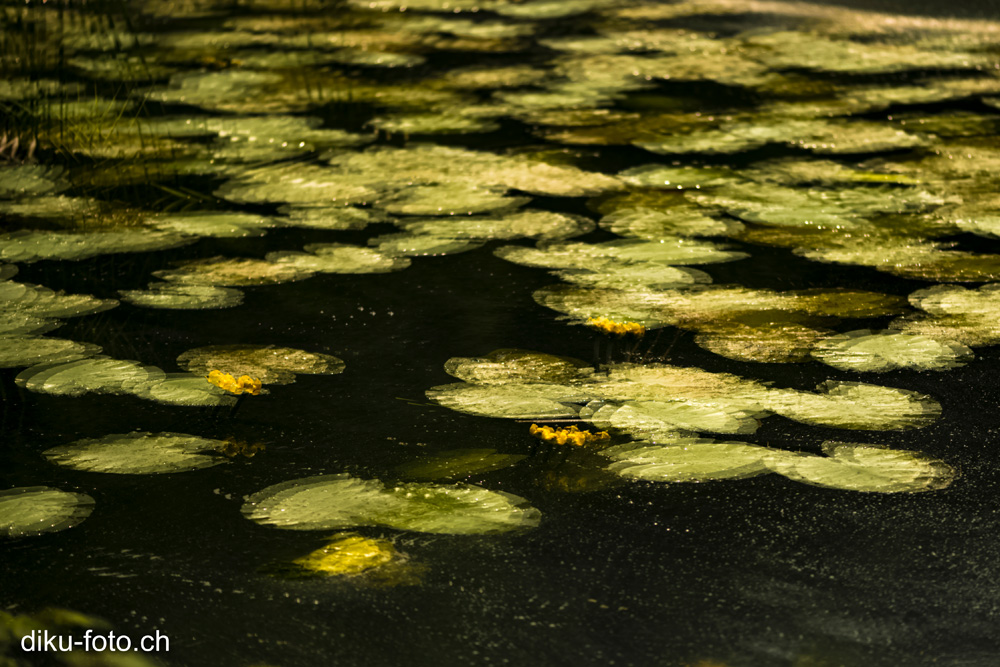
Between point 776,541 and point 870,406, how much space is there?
38cm

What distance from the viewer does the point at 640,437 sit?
1566mm

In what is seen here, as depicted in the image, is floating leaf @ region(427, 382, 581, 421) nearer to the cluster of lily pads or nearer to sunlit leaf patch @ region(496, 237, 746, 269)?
the cluster of lily pads

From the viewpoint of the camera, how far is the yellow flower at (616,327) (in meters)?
1.85

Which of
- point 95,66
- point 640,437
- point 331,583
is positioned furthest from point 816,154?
point 95,66

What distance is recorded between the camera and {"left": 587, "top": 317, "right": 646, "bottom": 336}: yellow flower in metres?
1.85

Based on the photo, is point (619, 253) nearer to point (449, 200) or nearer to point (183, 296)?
point (449, 200)

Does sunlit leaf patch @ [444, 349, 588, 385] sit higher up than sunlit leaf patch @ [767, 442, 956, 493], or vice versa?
sunlit leaf patch @ [444, 349, 588, 385]

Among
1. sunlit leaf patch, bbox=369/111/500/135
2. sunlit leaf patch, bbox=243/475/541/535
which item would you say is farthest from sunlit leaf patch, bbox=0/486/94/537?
sunlit leaf patch, bbox=369/111/500/135

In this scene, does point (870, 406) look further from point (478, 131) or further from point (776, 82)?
point (776, 82)

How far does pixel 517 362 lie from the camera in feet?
5.88

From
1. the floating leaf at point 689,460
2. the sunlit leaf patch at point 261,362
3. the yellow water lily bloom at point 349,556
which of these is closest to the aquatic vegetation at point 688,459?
the floating leaf at point 689,460

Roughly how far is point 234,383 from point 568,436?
474 mm

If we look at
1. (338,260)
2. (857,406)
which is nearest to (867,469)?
(857,406)

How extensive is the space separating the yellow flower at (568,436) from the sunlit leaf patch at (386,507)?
137 millimetres
